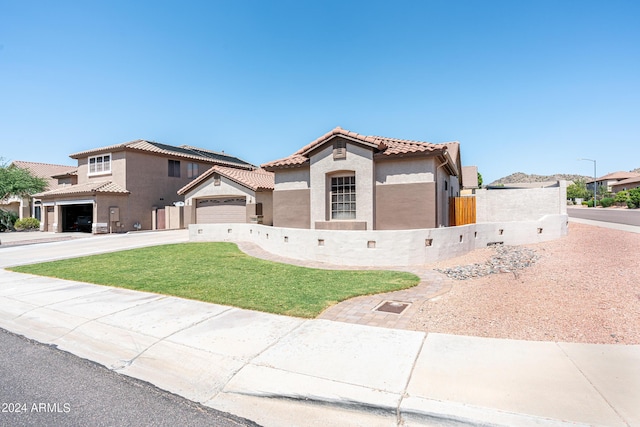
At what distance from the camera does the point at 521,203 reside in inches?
788

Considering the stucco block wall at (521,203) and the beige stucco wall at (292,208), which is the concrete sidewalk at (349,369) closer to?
the beige stucco wall at (292,208)

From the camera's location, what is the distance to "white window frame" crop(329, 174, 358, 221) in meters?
15.4

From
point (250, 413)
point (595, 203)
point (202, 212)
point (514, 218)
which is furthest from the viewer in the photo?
point (595, 203)

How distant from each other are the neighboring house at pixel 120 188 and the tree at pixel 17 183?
17.5 ft

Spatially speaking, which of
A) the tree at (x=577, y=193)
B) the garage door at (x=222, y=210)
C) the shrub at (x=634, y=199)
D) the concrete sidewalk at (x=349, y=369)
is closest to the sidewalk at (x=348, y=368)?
the concrete sidewalk at (x=349, y=369)

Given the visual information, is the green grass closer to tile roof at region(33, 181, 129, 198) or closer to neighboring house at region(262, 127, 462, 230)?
neighboring house at region(262, 127, 462, 230)

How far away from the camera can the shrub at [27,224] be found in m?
33.6

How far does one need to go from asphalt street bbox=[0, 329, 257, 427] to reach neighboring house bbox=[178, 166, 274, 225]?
701 inches

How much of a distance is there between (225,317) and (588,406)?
547 centimetres

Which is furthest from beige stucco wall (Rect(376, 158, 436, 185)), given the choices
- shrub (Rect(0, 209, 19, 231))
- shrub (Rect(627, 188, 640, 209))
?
shrub (Rect(627, 188, 640, 209))

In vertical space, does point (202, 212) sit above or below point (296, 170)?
below

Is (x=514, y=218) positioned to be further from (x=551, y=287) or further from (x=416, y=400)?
(x=416, y=400)

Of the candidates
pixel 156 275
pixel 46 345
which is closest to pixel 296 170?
pixel 156 275

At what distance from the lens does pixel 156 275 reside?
10359 mm
